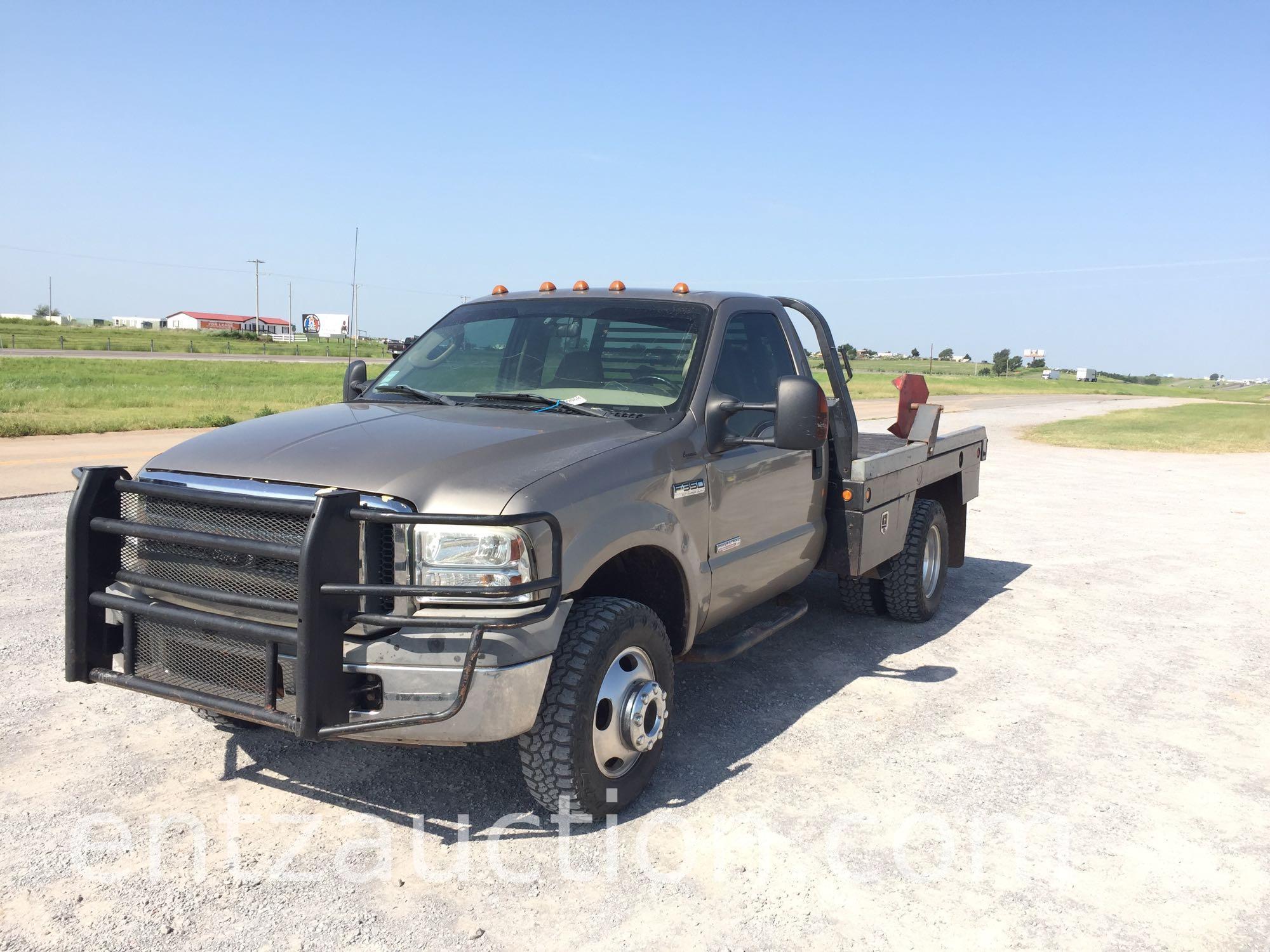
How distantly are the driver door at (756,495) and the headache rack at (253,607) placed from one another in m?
1.32

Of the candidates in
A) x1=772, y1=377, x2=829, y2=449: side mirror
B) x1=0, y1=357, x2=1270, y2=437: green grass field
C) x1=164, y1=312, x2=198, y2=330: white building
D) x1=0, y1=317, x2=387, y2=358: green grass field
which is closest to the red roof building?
x1=164, y1=312, x2=198, y2=330: white building

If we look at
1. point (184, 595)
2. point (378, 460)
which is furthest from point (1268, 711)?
point (184, 595)

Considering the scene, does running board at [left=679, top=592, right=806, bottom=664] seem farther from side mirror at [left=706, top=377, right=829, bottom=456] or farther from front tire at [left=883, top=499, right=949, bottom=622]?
front tire at [left=883, top=499, right=949, bottom=622]

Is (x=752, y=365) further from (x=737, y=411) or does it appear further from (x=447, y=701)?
(x=447, y=701)

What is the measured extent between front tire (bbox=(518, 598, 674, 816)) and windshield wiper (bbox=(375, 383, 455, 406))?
4.40 ft

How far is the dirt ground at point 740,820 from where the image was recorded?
10.5ft

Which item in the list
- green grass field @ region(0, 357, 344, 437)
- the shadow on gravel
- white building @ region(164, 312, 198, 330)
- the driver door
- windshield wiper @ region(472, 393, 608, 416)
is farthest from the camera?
white building @ region(164, 312, 198, 330)

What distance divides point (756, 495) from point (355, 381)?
7.22 feet

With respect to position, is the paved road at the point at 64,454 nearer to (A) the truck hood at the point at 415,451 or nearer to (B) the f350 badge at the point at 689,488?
(A) the truck hood at the point at 415,451

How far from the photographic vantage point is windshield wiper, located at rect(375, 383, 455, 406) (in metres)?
4.75

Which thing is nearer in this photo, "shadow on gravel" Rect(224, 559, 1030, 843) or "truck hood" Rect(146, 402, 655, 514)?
"truck hood" Rect(146, 402, 655, 514)

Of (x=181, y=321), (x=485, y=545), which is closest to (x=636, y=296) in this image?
(x=485, y=545)

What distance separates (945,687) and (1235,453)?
19.8 m

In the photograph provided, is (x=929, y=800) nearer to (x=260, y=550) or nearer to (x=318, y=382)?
(x=260, y=550)
